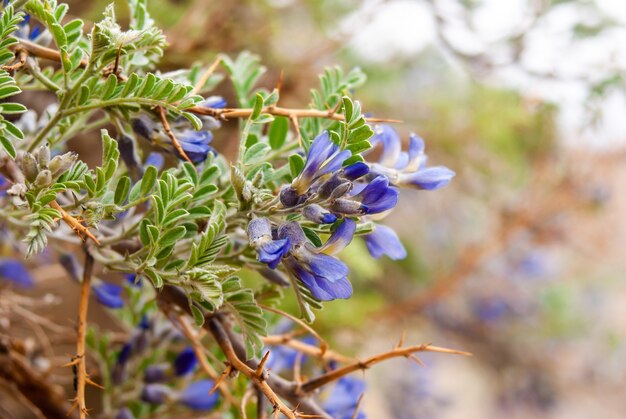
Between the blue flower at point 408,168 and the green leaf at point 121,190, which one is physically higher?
the green leaf at point 121,190

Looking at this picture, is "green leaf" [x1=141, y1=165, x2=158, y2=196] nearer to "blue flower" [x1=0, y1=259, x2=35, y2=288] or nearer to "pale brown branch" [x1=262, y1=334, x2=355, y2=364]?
"pale brown branch" [x1=262, y1=334, x2=355, y2=364]

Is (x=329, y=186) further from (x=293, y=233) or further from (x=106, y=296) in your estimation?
(x=106, y=296)

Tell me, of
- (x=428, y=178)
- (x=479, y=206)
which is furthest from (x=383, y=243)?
(x=479, y=206)

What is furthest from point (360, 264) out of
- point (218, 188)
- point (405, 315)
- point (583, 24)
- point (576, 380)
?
point (576, 380)

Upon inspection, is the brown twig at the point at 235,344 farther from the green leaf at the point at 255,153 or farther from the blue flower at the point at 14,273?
the blue flower at the point at 14,273

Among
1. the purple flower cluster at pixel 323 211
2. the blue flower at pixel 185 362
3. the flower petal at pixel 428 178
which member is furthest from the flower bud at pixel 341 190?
the blue flower at pixel 185 362

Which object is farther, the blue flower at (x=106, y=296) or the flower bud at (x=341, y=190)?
the blue flower at (x=106, y=296)

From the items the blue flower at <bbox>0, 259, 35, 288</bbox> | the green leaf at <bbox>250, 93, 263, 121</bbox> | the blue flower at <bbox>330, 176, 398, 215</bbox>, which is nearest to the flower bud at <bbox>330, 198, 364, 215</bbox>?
the blue flower at <bbox>330, 176, 398, 215</bbox>
